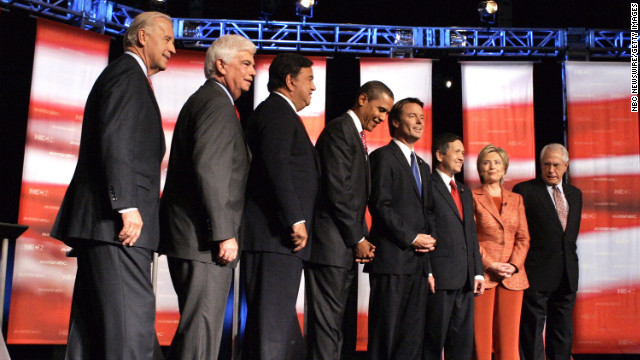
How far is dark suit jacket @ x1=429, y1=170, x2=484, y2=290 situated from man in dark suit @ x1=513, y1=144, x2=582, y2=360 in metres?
0.59

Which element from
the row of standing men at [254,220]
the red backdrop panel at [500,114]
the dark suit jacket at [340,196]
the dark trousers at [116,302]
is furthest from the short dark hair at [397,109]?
the red backdrop panel at [500,114]

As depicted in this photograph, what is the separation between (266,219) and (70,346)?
0.92m

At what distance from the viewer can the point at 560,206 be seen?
15.2ft

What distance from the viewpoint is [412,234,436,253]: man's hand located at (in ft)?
11.6

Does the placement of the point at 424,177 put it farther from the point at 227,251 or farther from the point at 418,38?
the point at 418,38

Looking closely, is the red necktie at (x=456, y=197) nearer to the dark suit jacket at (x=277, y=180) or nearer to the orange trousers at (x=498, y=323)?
the orange trousers at (x=498, y=323)

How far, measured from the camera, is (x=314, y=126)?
6.23 metres

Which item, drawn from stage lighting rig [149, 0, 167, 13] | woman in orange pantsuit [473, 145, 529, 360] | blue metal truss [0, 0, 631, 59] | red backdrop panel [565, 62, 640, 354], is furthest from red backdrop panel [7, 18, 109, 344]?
red backdrop panel [565, 62, 640, 354]

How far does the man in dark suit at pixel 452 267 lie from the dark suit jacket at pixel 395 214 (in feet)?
0.70

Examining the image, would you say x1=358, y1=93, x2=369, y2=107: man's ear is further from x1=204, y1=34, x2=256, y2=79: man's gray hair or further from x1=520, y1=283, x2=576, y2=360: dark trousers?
x1=520, y1=283, x2=576, y2=360: dark trousers

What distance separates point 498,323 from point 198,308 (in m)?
2.49

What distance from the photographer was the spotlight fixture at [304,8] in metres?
6.35

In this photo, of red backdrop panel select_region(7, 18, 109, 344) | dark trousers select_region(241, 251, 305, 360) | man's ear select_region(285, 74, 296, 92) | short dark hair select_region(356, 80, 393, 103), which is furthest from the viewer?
red backdrop panel select_region(7, 18, 109, 344)

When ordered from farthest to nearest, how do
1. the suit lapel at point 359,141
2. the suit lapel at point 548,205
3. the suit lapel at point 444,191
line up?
1. the suit lapel at point 548,205
2. the suit lapel at point 444,191
3. the suit lapel at point 359,141
